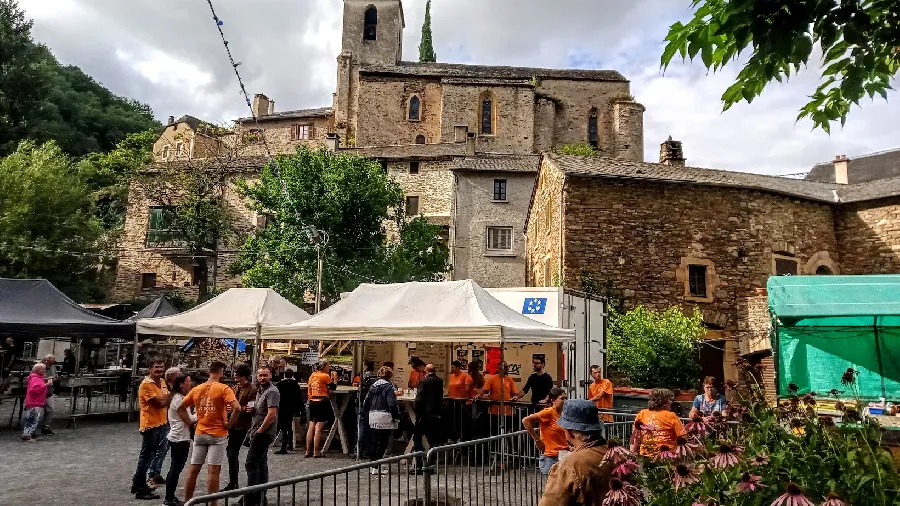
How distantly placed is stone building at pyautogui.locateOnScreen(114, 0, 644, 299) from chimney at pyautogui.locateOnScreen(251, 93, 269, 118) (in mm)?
127

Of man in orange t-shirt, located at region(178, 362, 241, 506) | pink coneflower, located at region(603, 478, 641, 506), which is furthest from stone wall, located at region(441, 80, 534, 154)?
pink coneflower, located at region(603, 478, 641, 506)

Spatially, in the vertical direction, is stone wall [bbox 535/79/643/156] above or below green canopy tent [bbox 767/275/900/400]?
above

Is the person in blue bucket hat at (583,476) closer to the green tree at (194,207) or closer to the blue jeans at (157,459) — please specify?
the blue jeans at (157,459)

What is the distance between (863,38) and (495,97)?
4447 cm

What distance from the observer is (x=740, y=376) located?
51.9 feet

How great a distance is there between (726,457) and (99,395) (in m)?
17.5

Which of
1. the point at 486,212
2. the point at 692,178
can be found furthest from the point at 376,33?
the point at 692,178

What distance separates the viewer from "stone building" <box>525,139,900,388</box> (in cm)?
1722

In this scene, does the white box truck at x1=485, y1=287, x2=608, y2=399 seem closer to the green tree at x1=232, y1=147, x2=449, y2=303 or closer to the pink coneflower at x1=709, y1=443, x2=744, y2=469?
the pink coneflower at x1=709, y1=443, x2=744, y2=469

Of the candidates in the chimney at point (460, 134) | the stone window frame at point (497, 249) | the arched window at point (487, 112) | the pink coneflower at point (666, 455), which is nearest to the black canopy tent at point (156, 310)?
the stone window frame at point (497, 249)

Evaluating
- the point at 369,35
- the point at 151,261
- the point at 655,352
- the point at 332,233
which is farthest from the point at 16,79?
the point at 655,352

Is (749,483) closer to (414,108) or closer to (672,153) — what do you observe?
(672,153)

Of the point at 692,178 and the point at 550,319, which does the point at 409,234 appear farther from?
the point at 550,319

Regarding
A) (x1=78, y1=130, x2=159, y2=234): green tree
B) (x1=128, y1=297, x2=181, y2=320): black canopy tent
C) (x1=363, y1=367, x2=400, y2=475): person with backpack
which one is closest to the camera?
(x1=363, y1=367, x2=400, y2=475): person with backpack
